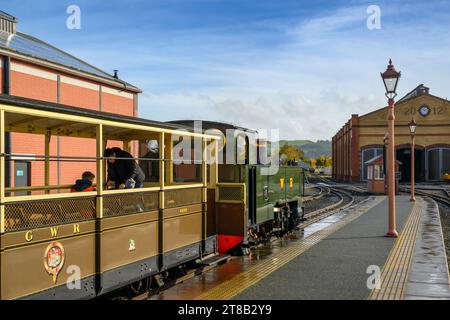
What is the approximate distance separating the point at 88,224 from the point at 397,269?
6047 mm

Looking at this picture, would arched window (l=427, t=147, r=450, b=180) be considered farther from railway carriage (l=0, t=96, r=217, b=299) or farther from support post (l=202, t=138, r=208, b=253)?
railway carriage (l=0, t=96, r=217, b=299)

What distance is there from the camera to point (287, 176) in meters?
14.2

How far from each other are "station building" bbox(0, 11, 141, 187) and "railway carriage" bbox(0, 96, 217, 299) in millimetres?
9403

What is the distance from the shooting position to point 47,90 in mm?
20438

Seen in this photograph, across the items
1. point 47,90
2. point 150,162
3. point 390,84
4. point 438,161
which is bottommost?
point 150,162

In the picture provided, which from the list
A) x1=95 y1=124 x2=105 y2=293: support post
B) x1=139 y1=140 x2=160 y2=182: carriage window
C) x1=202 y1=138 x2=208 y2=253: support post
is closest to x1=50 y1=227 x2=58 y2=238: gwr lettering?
x1=95 y1=124 x2=105 y2=293: support post

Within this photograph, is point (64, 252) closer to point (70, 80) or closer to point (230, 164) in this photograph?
point (230, 164)

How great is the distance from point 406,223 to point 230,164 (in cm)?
955

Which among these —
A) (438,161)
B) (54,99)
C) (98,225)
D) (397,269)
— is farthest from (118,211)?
(438,161)

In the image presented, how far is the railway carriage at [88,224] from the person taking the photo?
506cm

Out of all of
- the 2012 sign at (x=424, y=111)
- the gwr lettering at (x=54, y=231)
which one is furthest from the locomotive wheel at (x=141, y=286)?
the 2012 sign at (x=424, y=111)

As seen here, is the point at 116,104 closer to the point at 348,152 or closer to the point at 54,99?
the point at 54,99

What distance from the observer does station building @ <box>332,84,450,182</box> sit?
187ft

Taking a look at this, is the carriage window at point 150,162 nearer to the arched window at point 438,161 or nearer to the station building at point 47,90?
the station building at point 47,90
